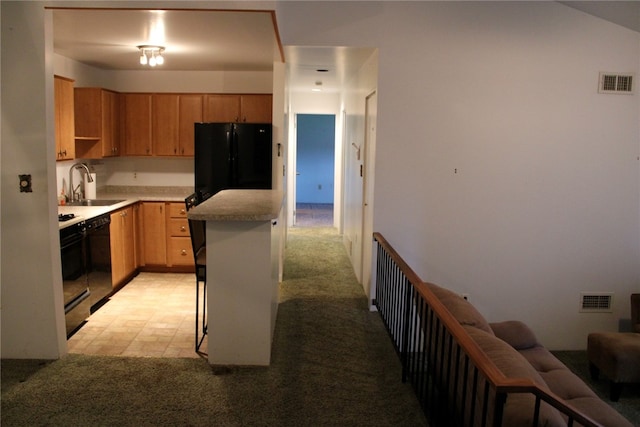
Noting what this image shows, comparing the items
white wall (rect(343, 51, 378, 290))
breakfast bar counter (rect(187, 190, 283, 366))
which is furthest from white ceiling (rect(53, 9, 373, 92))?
breakfast bar counter (rect(187, 190, 283, 366))

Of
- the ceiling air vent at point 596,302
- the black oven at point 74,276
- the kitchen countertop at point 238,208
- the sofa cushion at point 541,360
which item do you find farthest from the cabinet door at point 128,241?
the ceiling air vent at point 596,302

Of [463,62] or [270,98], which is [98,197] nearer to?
[270,98]

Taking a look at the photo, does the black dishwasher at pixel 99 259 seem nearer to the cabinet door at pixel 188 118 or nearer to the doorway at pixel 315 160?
the cabinet door at pixel 188 118

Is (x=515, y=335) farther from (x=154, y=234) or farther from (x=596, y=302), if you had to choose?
(x=154, y=234)

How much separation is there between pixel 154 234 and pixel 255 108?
186cm

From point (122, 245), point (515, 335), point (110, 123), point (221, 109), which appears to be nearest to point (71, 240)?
point (122, 245)

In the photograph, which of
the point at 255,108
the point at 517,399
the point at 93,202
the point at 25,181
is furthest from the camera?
the point at 255,108

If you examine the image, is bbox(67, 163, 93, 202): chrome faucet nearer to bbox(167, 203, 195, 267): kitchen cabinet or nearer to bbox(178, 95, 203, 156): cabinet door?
bbox(167, 203, 195, 267): kitchen cabinet

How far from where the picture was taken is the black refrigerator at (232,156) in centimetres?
573

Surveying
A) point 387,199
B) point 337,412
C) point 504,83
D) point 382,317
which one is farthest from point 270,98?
point 337,412

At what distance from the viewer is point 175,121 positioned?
6.19m

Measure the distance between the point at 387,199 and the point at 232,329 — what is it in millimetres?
1978

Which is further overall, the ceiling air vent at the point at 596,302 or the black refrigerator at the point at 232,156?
the black refrigerator at the point at 232,156

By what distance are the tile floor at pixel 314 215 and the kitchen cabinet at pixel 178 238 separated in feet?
11.9
